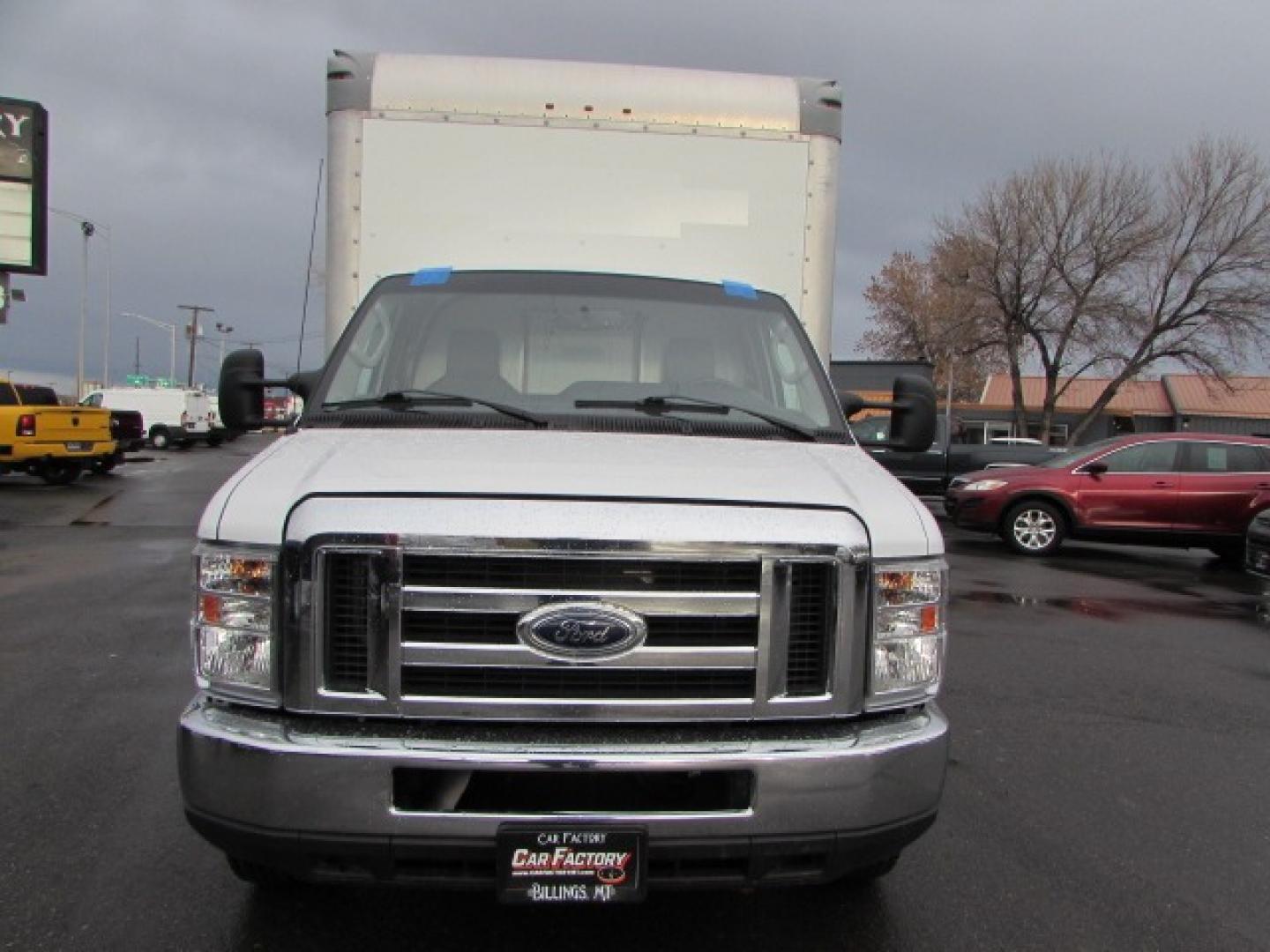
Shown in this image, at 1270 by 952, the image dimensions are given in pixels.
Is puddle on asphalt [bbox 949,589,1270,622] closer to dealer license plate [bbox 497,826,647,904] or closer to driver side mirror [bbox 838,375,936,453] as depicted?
driver side mirror [bbox 838,375,936,453]

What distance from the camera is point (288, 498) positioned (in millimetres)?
2535

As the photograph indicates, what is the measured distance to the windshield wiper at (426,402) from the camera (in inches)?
129

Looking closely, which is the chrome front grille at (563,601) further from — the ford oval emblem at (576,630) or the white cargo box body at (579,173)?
the white cargo box body at (579,173)

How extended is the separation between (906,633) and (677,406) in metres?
1.20

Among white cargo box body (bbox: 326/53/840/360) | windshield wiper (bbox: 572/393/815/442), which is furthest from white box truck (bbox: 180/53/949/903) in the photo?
white cargo box body (bbox: 326/53/840/360)

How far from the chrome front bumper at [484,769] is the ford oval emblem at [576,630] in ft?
0.70

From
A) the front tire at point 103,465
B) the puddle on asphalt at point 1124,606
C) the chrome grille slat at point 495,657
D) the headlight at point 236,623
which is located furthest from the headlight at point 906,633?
the front tire at point 103,465

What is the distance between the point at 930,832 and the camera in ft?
12.3

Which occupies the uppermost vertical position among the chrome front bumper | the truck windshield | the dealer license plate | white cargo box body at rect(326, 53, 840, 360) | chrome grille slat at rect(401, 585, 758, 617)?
white cargo box body at rect(326, 53, 840, 360)

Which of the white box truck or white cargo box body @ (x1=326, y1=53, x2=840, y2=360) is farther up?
white cargo box body @ (x1=326, y1=53, x2=840, y2=360)

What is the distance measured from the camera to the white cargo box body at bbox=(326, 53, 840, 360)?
4.75 m

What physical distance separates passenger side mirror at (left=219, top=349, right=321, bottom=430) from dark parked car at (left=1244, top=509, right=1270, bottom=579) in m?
8.84

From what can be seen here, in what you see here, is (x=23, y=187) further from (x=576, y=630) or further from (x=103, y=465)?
(x=576, y=630)

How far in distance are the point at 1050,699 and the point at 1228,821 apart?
5.57 feet
